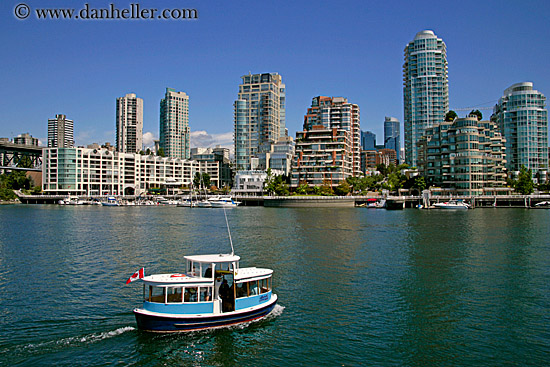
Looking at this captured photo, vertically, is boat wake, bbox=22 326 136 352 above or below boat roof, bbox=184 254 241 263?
below

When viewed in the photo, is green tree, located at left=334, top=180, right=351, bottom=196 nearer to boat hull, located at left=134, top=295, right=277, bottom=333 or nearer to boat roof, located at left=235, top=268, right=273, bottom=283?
boat roof, located at left=235, top=268, right=273, bottom=283

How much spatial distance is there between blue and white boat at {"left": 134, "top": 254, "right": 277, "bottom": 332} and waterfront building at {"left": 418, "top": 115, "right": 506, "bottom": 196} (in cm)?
12519

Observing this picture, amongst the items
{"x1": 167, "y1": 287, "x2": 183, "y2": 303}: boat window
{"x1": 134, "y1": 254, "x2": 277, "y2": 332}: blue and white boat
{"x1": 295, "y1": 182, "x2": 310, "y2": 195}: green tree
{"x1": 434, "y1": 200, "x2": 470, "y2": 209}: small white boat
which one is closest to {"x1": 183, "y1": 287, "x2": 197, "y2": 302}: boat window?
{"x1": 134, "y1": 254, "x2": 277, "y2": 332}: blue and white boat

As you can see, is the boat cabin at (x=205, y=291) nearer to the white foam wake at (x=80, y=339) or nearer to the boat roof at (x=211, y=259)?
the boat roof at (x=211, y=259)

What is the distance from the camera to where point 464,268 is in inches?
1443

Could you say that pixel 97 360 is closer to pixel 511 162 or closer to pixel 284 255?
pixel 284 255

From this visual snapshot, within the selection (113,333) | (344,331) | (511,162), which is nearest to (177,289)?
(113,333)

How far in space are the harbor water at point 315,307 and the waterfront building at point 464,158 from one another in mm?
89117

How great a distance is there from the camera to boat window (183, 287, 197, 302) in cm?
2258

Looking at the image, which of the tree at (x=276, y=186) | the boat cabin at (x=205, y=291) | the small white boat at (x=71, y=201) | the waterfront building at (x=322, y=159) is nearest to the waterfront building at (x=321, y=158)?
the waterfront building at (x=322, y=159)

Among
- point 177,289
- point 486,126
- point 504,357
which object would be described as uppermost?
point 486,126

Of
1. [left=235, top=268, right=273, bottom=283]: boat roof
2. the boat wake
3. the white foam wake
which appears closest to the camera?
the boat wake

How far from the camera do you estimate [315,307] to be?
25984 millimetres

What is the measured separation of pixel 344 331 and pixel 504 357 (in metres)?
7.34
